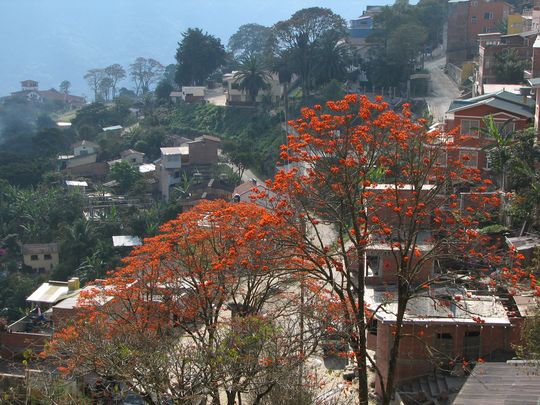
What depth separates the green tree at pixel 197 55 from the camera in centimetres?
5162

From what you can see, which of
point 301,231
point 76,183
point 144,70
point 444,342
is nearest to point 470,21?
point 76,183

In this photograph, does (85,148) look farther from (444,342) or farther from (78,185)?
(444,342)

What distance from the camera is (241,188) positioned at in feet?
106

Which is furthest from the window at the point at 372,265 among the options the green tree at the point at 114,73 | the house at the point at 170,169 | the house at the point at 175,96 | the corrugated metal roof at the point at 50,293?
the green tree at the point at 114,73

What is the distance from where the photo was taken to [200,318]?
13672mm

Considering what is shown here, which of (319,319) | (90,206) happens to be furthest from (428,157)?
(90,206)

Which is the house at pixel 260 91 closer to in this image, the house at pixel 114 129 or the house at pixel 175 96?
the house at pixel 175 96

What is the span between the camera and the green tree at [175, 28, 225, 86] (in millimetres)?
51625

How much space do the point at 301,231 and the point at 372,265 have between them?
6909mm

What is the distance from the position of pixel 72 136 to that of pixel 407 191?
36568 mm

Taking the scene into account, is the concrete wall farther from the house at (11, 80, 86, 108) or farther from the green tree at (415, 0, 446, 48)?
the house at (11, 80, 86, 108)

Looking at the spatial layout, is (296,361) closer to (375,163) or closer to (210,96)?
(375,163)

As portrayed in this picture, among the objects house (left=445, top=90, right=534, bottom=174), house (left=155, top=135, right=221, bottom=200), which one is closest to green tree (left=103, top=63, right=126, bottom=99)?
house (left=155, top=135, right=221, bottom=200)

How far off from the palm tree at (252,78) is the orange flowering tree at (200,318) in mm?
27923
